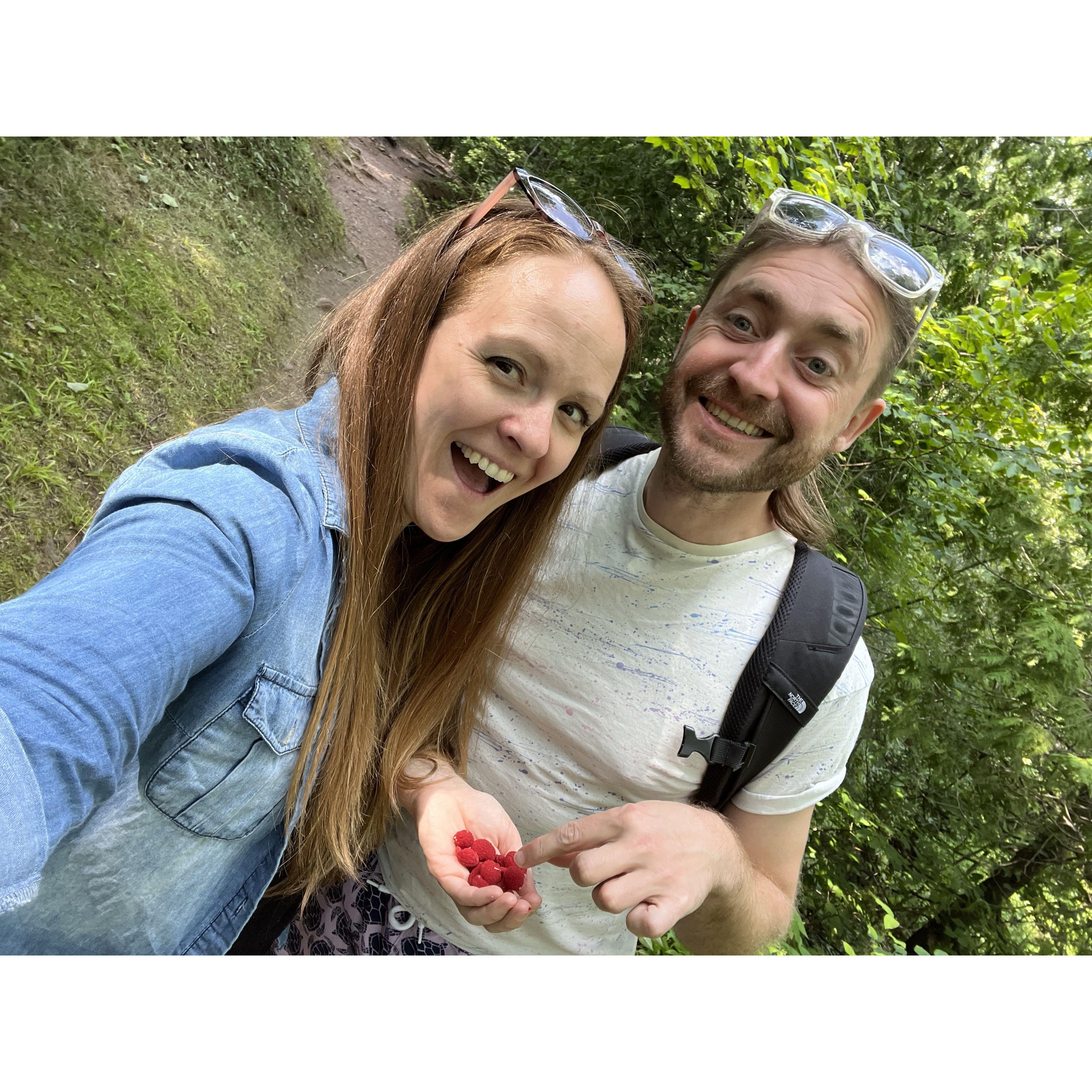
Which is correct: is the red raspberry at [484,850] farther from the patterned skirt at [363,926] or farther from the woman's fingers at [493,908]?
the patterned skirt at [363,926]

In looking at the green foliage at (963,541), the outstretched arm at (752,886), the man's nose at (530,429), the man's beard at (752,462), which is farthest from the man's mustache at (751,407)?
the green foliage at (963,541)

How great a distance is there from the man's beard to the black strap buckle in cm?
46

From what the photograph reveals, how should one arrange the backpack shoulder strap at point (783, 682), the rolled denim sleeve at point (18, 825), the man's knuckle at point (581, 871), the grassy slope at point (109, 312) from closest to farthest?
the rolled denim sleeve at point (18, 825), the man's knuckle at point (581, 871), the backpack shoulder strap at point (783, 682), the grassy slope at point (109, 312)

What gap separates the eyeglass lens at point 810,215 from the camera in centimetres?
145

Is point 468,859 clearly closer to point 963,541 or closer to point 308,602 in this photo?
point 308,602

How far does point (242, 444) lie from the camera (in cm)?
80

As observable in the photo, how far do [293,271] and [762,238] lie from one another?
3451 mm

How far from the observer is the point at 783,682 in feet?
4.15

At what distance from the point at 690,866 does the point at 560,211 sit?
3.34 feet

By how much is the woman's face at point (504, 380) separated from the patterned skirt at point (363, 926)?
0.77 m

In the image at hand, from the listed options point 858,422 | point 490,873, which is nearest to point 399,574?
point 490,873

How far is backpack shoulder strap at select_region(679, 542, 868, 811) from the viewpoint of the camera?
1.25 metres
